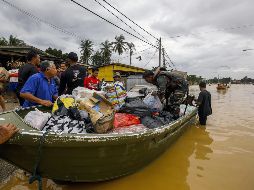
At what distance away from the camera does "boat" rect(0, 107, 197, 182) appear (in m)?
3.03

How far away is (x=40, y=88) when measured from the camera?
431 cm

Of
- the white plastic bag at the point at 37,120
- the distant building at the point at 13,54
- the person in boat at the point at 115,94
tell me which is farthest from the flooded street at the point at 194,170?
the distant building at the point at 13,54

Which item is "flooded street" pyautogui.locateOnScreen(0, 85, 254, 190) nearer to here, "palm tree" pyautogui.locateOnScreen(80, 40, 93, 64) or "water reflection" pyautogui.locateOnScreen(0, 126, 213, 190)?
"water reflection" pyautogui.locateOnScreen(0, 126, 213, 190)

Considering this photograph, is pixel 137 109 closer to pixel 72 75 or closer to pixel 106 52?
pixel 72 75

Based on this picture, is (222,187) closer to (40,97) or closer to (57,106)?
(57,106)

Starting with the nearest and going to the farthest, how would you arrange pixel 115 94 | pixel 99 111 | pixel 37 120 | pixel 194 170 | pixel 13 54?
pixel 37 120
pixel 99 111
pixel 115 94
pixel 194 170
pixel 13 54

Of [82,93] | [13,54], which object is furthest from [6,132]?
[13,54]

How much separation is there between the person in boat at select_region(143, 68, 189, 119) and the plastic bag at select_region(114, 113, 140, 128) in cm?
160

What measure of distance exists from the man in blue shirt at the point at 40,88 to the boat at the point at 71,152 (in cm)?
47

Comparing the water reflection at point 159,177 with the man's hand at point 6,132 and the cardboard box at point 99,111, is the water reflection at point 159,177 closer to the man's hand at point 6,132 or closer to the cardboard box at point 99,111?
the cardboard box at point 99,111

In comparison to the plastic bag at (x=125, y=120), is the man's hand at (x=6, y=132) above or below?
above

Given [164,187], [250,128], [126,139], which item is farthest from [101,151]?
[250,128]

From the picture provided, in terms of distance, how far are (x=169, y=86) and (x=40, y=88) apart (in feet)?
10.5

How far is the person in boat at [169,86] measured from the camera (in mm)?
5973
